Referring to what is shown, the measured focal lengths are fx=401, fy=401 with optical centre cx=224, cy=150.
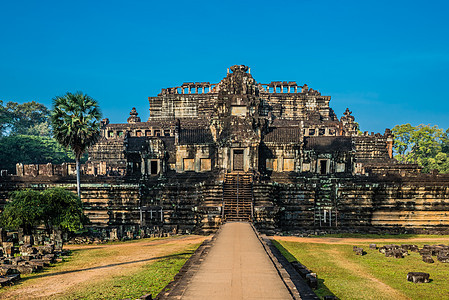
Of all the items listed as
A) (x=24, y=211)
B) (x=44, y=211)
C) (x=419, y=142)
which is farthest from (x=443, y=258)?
(x=419, y=142)

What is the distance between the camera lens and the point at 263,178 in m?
40.2

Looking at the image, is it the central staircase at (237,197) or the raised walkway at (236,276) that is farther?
the central staircase at (237,197)

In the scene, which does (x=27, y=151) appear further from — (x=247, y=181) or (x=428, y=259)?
(x=428, y=259)

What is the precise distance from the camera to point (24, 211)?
2894 cm

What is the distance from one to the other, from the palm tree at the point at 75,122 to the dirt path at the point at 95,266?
10.2 metres

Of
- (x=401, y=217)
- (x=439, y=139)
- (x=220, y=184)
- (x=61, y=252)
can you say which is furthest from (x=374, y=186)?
(x=439, y=139)

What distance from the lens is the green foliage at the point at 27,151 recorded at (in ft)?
244

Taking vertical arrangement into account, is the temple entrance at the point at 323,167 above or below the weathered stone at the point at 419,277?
above

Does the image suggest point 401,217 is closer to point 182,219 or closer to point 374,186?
point 374,186

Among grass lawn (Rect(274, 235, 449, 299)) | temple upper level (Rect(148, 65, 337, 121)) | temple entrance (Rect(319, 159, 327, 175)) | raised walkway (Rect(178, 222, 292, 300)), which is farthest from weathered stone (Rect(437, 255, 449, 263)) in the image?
temple upper level (Rect(148, 65, 337, 121))

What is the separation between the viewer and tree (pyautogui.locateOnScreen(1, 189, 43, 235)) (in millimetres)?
28969

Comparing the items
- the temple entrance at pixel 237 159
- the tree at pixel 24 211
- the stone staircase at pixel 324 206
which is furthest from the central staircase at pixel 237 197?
the tree at pixel 24 211

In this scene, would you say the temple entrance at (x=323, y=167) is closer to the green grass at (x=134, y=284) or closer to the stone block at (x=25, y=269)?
the green grass at (x=134, y=284)

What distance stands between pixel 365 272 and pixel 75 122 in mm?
27250
